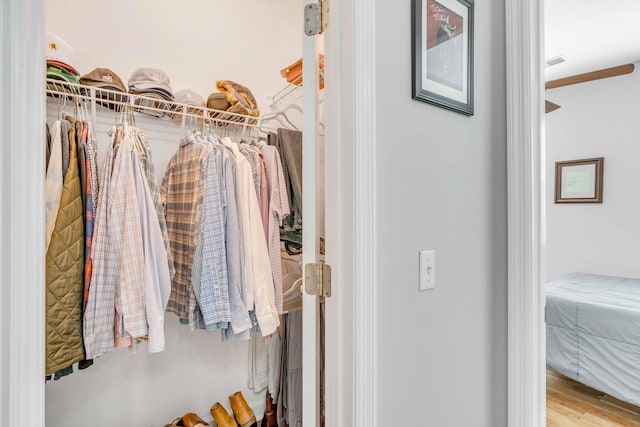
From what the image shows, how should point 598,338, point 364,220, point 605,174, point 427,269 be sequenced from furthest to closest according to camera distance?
point 605,174 → point 598,338 → point 427,269 → point 364,220

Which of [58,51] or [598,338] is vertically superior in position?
[58,51]

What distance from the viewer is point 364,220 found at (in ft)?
2.72

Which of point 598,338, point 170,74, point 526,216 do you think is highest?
point 170,74

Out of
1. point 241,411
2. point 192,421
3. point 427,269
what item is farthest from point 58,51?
point 241,411

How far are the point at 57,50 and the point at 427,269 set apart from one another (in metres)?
1.61

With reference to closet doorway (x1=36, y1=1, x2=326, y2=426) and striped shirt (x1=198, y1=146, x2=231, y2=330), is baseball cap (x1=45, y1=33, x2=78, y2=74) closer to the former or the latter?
closet doorway (x1=36, y1=1, x2=326, y2=426)

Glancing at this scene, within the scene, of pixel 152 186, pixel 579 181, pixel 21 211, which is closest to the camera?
pixel 21 211

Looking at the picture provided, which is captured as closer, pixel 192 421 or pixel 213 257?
pixel 213 257

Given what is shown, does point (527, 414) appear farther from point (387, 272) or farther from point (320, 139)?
point (320, 139)

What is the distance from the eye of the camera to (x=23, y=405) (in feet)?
1.59

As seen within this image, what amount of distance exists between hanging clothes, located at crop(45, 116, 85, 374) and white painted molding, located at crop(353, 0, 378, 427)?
1031 mm

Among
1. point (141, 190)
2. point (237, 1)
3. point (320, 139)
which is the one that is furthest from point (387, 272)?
point (237, 1)

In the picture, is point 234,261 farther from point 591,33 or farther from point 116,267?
point 591,33

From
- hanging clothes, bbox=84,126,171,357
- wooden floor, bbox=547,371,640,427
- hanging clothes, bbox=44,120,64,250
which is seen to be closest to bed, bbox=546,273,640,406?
wooden floor, bbox=547,371,640,427
